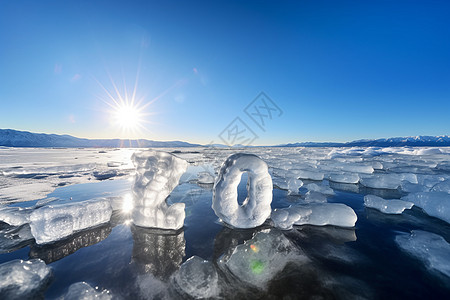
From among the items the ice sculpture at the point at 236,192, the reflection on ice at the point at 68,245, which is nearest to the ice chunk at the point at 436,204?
the ice sculpture at the point at 236,192

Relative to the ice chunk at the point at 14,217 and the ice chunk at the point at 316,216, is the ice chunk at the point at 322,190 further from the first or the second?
the ice chunk at the point at 14,217

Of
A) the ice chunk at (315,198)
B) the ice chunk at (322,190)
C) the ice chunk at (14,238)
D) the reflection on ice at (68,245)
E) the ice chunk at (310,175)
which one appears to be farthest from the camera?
the ice chunk at (310,175)

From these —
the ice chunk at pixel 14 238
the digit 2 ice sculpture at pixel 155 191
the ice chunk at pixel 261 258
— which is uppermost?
the digit 2 ice sculpture at pixel 155 191

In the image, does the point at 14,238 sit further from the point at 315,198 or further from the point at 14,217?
the point at 315,198

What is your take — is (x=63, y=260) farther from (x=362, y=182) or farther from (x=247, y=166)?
(x=362, y=182)

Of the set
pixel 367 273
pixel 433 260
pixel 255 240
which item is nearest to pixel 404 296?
pixel 367 273

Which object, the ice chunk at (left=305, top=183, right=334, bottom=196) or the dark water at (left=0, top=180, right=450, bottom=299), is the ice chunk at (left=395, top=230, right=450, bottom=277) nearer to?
the dark water at (left=0, top=180, right=450, bottom=299)
